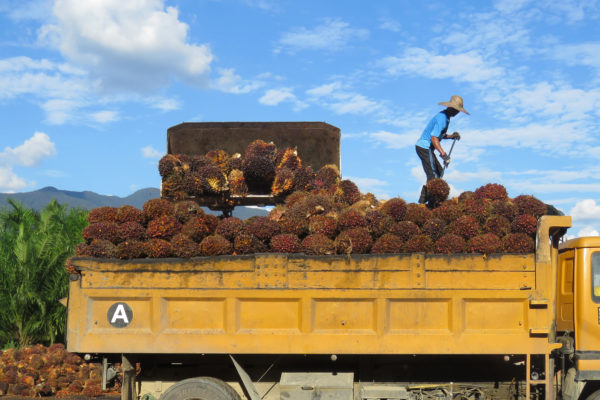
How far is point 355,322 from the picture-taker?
636cm

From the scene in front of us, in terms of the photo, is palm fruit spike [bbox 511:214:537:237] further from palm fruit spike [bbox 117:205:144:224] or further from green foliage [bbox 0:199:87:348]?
green foliage [bbox 0:199:87:348]

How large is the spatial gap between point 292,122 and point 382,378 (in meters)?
5.23

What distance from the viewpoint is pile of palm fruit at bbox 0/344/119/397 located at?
10.4 m

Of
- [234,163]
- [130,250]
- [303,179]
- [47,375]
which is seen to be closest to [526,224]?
[303,179]

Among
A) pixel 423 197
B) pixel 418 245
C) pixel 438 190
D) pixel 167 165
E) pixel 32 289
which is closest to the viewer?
pixel 418 245

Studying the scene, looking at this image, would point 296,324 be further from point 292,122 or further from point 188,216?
point 292,122

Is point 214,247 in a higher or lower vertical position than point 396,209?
lower

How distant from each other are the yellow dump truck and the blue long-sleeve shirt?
3.19m

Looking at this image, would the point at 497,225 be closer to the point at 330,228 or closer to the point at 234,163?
the point at 330,228

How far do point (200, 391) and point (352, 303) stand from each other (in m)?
1.92

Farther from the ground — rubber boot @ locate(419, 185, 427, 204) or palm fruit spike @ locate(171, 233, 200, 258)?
rubber boot @ locate(419, 185, 427, 204)

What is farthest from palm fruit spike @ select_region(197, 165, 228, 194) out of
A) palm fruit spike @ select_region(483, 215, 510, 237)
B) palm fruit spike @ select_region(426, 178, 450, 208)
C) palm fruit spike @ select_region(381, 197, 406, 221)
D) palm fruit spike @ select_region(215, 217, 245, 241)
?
palm fruit spike @ select_region(483, 215, 510, 237)

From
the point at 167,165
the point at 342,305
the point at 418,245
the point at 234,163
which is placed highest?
the point at 234,163

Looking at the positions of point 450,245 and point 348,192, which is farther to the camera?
point 348,192
